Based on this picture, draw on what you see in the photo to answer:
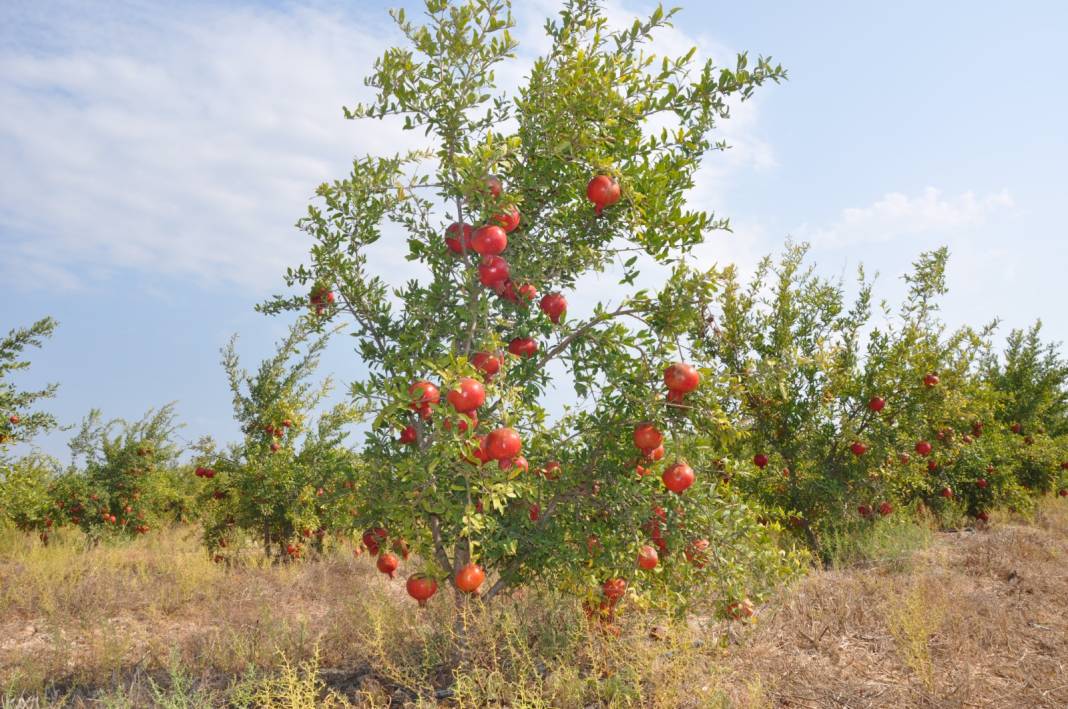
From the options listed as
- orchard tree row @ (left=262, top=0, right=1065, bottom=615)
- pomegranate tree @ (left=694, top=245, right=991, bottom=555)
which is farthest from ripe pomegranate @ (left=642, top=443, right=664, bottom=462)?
pomegranate tree @ (left=694, top=245, right=991, bottom=555)

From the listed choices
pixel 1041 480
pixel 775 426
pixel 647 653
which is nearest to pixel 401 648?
pixel 647 653

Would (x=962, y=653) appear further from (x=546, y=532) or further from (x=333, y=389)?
(x=333, y=389)

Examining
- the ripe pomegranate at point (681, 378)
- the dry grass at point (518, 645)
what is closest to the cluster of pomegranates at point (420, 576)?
the dry grass at point (518, 645)

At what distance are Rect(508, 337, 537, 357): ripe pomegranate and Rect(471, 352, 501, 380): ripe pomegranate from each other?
0.37 meters

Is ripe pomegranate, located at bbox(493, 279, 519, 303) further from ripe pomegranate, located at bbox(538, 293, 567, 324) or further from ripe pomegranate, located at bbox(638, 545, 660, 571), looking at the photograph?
ripe pomegranate, located at bbox(638, 545, 660, 571)

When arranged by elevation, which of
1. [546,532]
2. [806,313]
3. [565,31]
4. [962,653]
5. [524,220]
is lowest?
[962,653]

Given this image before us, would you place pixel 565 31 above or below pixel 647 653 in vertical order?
above

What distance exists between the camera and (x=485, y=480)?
3.73 m

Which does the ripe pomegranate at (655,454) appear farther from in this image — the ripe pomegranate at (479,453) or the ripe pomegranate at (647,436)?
the ripe pomegranate at (479,453)

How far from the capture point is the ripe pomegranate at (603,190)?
13.7ft

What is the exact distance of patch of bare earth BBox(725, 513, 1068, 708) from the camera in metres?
4.63

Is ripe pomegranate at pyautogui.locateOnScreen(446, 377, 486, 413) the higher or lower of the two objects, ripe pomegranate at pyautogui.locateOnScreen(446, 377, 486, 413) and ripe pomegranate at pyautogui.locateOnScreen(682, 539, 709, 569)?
the higher

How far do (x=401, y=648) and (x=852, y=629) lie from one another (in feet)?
12.0

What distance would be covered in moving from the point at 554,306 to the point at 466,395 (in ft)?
4.05
